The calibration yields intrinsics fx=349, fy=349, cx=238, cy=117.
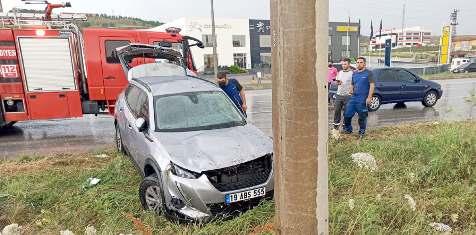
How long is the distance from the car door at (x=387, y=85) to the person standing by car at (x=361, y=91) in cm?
495

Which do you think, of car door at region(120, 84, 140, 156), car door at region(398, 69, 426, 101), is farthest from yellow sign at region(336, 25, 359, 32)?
car door at region(120, 84, 140, 156)

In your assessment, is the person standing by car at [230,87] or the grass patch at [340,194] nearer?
the grass patch at [340,194]

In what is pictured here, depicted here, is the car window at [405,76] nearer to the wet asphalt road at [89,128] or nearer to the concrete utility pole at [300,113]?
the wet asphalt road at [89,128]

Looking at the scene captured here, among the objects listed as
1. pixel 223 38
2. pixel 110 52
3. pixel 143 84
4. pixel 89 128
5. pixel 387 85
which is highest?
pixel 223 38

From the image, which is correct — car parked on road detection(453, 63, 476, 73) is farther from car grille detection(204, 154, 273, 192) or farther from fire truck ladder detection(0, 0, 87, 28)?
car grille detection(204, 154, 273, 192)

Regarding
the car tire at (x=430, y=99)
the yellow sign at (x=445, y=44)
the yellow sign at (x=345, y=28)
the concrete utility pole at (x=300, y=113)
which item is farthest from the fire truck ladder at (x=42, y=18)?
the yellow sign at (x=345, y=28)

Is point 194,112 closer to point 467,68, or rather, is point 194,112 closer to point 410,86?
point 410,86

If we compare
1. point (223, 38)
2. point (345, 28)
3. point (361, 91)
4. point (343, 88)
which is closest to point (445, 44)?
point (345, 28)

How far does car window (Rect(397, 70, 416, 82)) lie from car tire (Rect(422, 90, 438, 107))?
842 millimetres

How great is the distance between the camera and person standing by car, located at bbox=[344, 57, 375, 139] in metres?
6.80

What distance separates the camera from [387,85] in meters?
11.5

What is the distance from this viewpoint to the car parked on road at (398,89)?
1148cm

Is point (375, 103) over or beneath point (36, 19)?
beneath

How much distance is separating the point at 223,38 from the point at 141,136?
46.9 m
